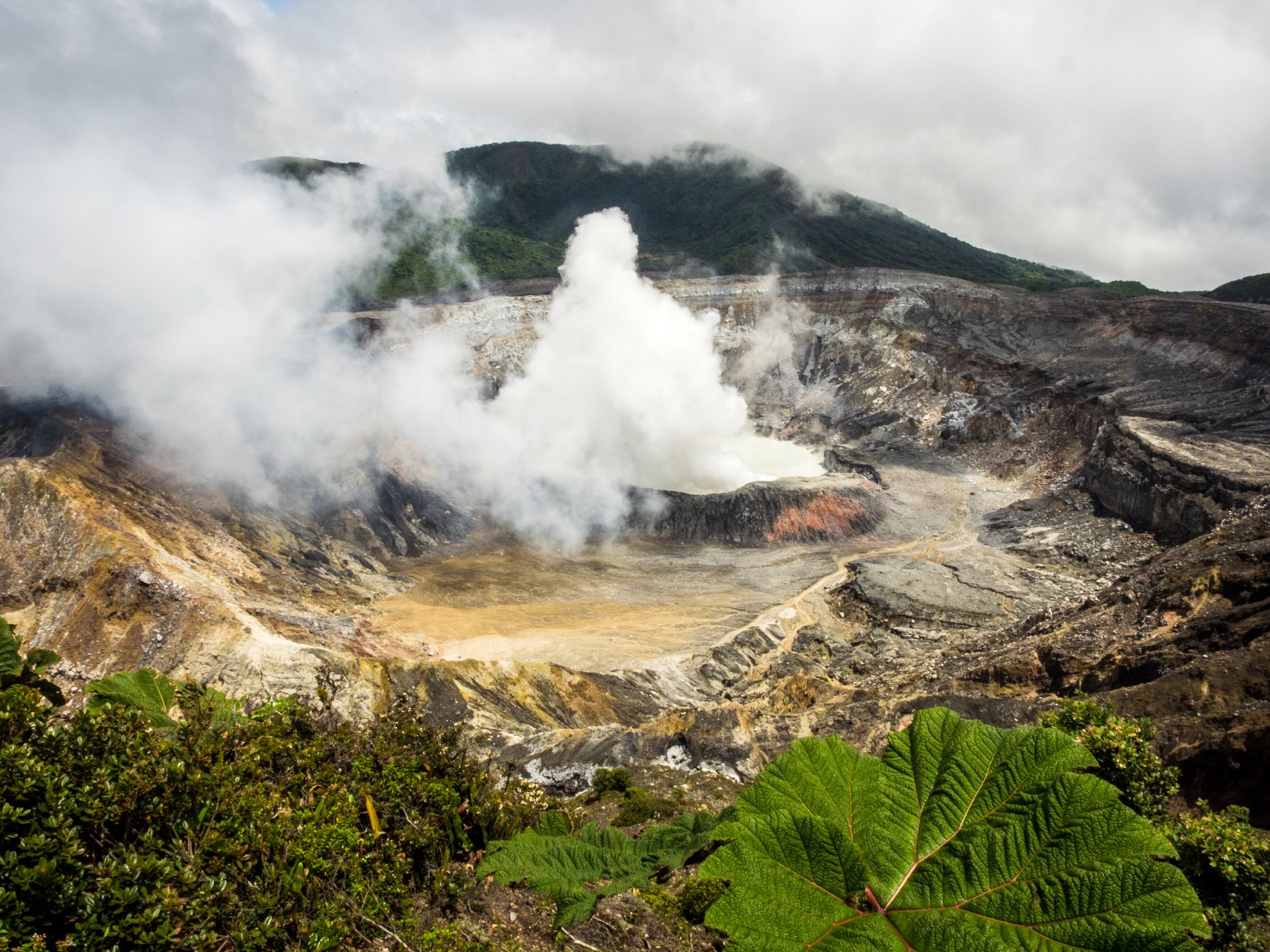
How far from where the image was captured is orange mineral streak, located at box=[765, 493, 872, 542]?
51.1m

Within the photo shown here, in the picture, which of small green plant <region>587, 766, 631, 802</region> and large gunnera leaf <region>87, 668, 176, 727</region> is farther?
small green plant <region>587, 766, 631, 802</region>

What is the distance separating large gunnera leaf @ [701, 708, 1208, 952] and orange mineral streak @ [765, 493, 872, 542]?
4857 cm

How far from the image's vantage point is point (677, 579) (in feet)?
147

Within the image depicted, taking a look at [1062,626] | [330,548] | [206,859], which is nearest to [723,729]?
[1062,626]

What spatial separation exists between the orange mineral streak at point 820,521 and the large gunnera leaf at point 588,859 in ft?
147

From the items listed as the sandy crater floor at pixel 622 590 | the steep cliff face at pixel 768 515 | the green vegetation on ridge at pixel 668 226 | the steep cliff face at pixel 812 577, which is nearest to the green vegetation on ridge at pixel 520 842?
the steep cliff face at pixel 812 577

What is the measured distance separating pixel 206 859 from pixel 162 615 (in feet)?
82.7

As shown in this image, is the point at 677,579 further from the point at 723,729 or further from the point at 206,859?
the point at 206,859

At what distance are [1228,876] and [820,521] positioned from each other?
44.5 m

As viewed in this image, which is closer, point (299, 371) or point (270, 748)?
point (270, 748)

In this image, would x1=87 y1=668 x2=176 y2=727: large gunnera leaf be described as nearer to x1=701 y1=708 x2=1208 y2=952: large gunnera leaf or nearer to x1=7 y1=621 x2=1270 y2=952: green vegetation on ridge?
x1=7 y1=621 x2=1270 y2=952: green vegetation on ridge

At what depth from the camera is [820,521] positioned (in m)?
51.8

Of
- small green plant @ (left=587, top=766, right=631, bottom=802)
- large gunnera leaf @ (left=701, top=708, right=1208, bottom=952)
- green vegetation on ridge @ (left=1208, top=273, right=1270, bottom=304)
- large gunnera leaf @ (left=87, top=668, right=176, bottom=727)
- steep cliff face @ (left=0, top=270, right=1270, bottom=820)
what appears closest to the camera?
large gunnera leaf @ (left=701, top=708, right=1208, bottom=952)

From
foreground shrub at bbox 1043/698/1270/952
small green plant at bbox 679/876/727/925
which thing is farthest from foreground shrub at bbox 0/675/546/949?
foreground shrub at bbox 1043/698/1270/952
